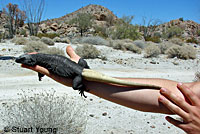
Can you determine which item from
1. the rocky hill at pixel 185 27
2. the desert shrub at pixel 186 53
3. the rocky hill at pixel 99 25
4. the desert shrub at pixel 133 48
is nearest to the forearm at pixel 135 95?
the desert shrub at pixel 186 53

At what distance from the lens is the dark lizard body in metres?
1.68

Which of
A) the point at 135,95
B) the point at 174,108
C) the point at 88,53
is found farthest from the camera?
the point at 88,53

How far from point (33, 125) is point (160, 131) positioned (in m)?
2.51

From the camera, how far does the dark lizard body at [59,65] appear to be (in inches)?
66.1

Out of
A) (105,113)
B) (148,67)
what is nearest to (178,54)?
(148,67)

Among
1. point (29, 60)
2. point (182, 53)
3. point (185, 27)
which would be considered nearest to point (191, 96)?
point (29, 60)

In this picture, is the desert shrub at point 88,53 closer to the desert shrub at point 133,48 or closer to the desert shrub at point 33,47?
the desert shrub at point 33,47

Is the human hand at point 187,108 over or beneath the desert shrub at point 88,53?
over

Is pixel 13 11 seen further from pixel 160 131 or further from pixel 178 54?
pixel 160 131

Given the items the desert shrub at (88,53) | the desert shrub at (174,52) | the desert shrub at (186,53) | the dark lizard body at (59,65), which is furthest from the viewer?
the desert shrub at (174,52)

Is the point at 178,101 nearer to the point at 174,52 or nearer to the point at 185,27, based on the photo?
the point at 174,52

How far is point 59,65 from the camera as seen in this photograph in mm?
1718

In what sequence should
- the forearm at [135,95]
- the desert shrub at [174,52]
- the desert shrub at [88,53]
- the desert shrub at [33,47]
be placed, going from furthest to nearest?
1. the desert shrub at [174,52]
2. the desert shrub at [33,47]
3. the desert shrub at [88,53]
4. the forearm at [135,95]

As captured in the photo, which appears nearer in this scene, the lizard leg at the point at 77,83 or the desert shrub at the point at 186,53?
the lizard leg at the point at 77,83
